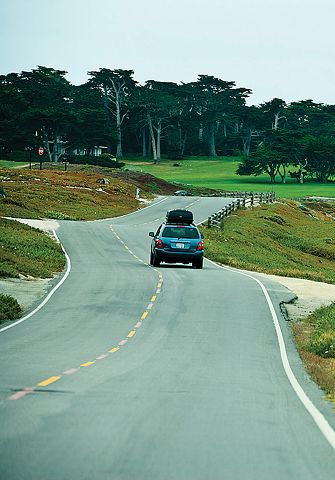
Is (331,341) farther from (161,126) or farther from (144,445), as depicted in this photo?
(161,126)

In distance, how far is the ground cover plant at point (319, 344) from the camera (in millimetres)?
17247

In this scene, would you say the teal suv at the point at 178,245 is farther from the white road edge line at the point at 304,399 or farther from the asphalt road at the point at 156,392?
the white road edge line at the point at 304,399

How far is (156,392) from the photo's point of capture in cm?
1435

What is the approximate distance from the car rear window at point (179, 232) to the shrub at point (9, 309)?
14.5 metres

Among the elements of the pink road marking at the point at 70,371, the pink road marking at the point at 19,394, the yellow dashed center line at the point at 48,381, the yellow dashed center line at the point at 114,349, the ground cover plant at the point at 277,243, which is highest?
the pink road marking at the point at 19,394

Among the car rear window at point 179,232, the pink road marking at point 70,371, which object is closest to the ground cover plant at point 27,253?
the car rear window at point 179,232

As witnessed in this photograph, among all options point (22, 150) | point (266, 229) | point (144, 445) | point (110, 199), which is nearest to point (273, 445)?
point (144, 445)

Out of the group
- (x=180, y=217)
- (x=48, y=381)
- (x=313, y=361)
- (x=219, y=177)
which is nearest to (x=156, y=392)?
(x=48, y=381)

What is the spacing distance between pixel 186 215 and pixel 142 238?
3496 mm

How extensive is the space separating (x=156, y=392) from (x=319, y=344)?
794cm

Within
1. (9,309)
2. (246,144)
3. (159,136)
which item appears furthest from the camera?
(246,144)

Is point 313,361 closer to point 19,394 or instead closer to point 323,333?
point 323,333

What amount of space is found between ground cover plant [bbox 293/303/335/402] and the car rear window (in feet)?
40.8

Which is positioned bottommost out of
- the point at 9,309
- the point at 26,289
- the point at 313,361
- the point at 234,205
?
the point at 234,205
